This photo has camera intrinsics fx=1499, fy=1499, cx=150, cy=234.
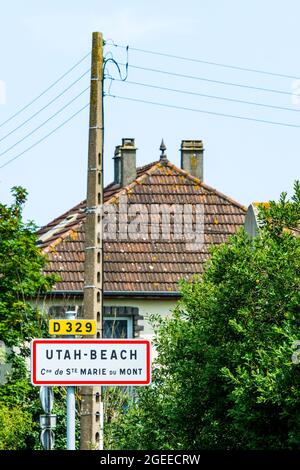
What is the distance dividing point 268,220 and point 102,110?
287 centimetres

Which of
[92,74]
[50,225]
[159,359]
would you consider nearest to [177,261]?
[50,225]

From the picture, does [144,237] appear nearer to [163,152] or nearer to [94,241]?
[163,152]

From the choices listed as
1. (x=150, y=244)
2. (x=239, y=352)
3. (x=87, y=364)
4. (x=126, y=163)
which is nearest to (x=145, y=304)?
(x=150, y=244)

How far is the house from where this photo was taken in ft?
124

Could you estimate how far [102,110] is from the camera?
70.3 feet

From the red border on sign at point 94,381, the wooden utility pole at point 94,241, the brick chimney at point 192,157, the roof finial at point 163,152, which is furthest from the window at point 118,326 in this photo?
the red border on sign at point 94,381

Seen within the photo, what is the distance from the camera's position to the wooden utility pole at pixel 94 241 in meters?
19.8

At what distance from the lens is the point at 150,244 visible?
129 feet

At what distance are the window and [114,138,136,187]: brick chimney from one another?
5124 mm

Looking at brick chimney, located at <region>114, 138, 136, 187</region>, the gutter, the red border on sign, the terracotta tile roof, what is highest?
brick chimney, located at <region>114, 138, 136, 187</region>

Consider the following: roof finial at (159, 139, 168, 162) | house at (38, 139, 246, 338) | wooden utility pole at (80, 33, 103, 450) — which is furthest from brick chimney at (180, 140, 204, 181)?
wooden utility pole at (80, 33, 103, 450)

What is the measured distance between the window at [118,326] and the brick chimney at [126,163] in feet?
16.8

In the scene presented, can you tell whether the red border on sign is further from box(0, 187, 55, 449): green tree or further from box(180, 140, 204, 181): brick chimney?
box(180, 140, 204, 181): brick chimney

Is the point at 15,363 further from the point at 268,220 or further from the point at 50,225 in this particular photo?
the point at 268,220
